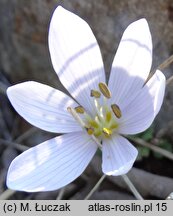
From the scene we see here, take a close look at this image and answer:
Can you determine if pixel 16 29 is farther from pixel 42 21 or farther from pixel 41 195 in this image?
pixel 41 195

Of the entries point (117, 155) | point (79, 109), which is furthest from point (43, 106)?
point (117, 155)

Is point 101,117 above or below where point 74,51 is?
below

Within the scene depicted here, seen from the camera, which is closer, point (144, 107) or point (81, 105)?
point (144, 107)

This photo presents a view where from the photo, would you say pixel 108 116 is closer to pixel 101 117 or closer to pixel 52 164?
pixel 101 117

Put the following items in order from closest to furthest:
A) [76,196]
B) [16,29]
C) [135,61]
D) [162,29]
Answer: [135,61] → [162,29] → [76,196] → [16,29]

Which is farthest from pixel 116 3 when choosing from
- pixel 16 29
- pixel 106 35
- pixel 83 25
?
pixel 16 29

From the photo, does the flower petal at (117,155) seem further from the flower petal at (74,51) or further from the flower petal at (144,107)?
the flower petal at (74,51)

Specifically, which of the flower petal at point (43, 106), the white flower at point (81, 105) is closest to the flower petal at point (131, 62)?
the white flower at point (81, 105)
